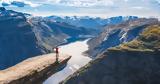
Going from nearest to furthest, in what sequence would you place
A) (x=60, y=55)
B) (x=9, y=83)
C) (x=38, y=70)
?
(x=9, y=83) < (x=38, y=70) < (x=60, y=55)

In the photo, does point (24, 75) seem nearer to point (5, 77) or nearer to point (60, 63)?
point (5, 77)

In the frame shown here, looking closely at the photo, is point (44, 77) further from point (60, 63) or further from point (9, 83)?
point (9, 83)

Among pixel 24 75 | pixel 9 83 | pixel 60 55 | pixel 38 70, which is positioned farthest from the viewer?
pixel 60 55

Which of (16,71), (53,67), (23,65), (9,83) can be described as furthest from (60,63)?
(9,83)

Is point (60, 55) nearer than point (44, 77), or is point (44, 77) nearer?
point (44, 77)

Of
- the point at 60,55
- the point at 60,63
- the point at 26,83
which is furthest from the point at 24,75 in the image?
the point at 60,55

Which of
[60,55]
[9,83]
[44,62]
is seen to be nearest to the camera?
[9,83]
